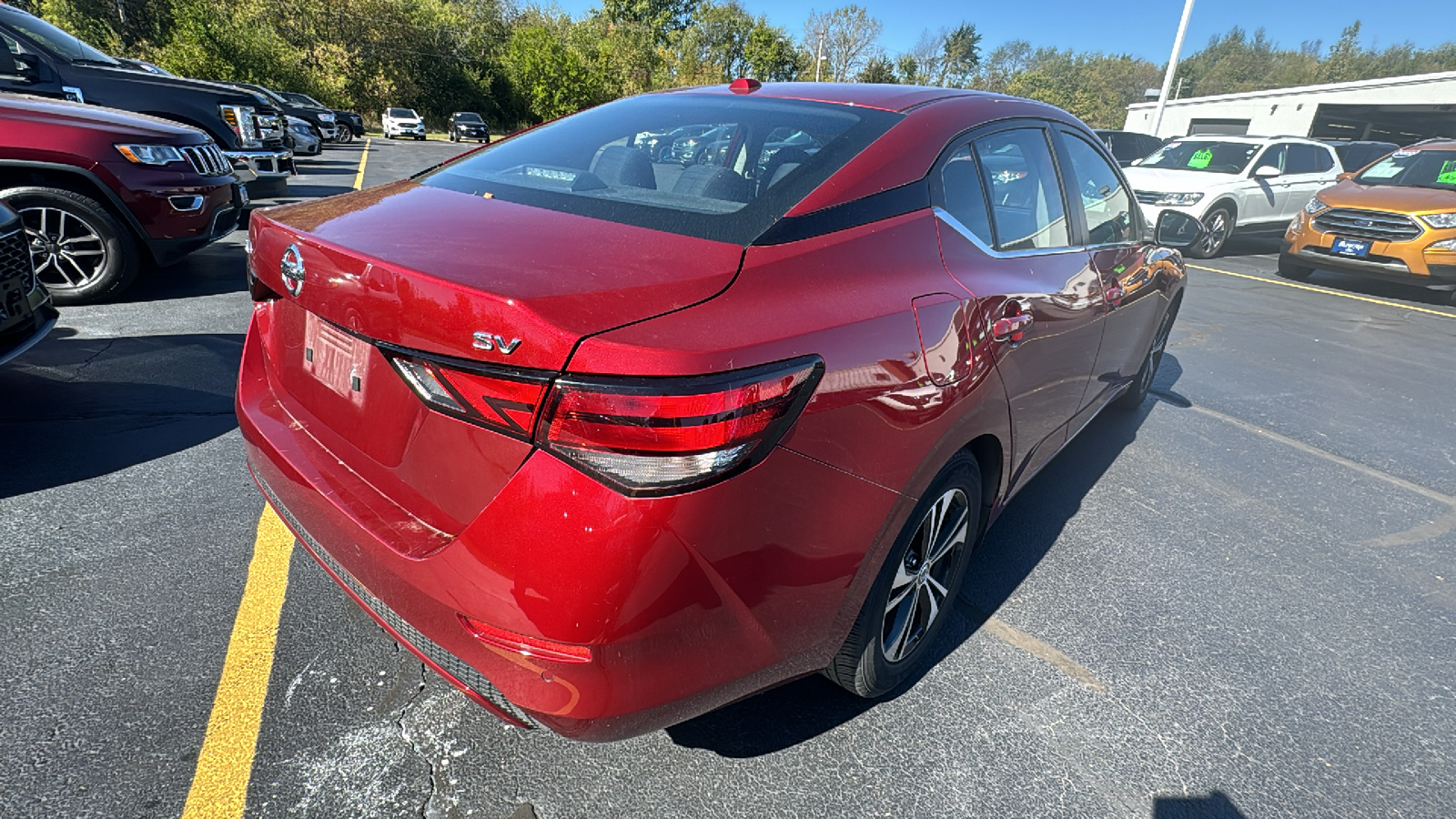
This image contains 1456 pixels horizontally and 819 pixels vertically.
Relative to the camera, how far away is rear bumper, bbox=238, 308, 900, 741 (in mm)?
1320

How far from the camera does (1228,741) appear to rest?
7.04ft

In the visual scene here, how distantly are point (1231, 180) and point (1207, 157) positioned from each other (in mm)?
→ 884

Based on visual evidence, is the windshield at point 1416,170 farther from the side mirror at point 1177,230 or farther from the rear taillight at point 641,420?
the rear taillight at point 641,420

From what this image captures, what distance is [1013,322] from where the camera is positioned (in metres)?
2.16

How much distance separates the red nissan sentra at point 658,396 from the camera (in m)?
1.32

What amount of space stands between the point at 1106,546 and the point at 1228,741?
1088 millimetres

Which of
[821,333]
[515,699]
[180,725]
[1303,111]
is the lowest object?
[180,725]

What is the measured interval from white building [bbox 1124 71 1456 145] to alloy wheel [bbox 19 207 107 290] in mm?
28517

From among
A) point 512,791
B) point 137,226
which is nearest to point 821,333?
point 512,791

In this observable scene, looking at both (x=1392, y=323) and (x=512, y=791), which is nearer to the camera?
(x=512, y=791)

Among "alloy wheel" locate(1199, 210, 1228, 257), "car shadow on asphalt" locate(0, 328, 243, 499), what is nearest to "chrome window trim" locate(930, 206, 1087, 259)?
"car shadow on asphalt" locate(0, 328, 243, 499)

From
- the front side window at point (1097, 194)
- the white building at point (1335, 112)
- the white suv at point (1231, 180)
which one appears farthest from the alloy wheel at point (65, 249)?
the white building at point (1335, 112)

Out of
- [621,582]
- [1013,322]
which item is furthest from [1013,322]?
[621,582]

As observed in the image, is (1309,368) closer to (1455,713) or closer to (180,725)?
(1455,713)
